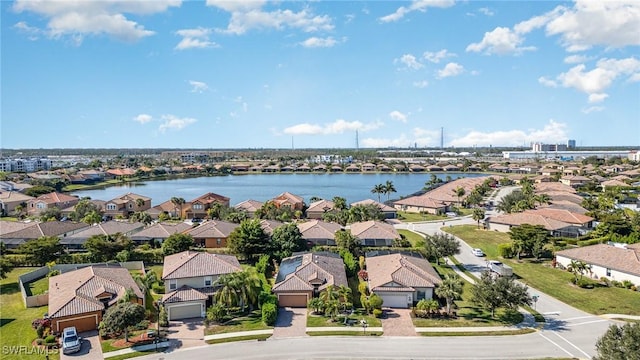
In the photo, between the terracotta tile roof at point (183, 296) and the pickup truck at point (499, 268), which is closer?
the terracotta tile roof at point (183, 296)

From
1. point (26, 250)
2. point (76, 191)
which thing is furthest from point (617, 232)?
point (76, 191)

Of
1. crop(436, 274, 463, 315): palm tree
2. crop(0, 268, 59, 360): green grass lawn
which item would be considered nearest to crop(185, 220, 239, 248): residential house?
crop(0, 268, 59, 360): green grass lawn

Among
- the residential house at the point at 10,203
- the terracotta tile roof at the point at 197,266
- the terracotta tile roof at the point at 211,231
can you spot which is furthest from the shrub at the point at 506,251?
the residential house at the point at 10,203

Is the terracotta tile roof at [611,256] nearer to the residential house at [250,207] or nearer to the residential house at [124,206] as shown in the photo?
the residential house at [250,207]

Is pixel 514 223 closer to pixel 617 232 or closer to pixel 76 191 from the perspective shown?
pixel 617 232

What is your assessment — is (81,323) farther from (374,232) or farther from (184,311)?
(374,232)
